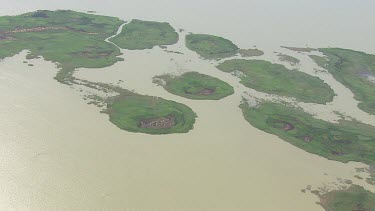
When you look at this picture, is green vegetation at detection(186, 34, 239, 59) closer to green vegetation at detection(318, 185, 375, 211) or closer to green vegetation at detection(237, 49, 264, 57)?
green vegetation at detection(237, 49, 264, 57)

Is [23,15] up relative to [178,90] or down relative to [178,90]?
up

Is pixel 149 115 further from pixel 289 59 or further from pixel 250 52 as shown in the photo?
pixel 289 59

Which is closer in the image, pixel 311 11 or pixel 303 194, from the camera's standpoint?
pixel 303 194

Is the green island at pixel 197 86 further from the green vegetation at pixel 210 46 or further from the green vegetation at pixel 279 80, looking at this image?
the green vegetation at pixel 210 46

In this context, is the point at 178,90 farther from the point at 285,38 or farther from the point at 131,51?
the point at 285,38

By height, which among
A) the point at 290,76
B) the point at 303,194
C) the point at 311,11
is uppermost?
the point at 311,11

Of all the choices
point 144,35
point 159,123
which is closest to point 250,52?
point 144,35

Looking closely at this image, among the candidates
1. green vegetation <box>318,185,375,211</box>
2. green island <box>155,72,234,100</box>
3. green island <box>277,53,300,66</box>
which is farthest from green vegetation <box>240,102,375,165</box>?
green island <box>277,53,300,66</box>

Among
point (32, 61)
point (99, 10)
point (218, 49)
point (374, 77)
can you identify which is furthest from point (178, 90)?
point (99, 10)
